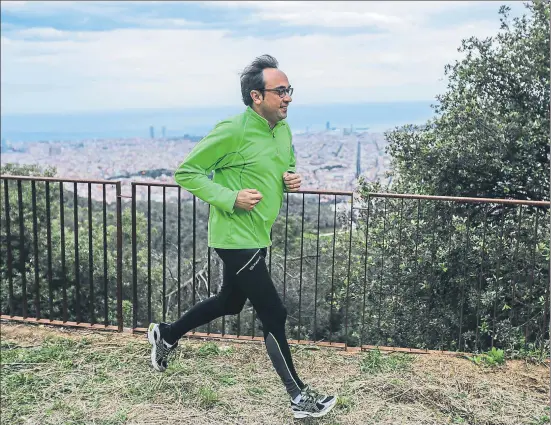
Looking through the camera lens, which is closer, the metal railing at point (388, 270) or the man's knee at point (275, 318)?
the man's knee at point (275, 318)

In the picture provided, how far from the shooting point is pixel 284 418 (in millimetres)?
3070

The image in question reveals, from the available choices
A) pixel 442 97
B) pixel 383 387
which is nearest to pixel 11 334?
pixel 383 387

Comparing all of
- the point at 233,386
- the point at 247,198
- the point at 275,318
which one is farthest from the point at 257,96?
the point at 233,386

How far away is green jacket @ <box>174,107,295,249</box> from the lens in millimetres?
2746

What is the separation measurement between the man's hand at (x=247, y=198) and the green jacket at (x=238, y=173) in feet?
0.10

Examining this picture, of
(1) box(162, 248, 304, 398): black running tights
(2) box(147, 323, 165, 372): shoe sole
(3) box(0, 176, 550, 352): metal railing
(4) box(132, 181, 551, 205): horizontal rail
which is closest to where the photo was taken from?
(1) box(162, 248, 304, 398): black running tights

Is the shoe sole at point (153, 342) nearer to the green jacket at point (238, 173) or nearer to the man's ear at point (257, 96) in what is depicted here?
the green jacket at point (238, 173)

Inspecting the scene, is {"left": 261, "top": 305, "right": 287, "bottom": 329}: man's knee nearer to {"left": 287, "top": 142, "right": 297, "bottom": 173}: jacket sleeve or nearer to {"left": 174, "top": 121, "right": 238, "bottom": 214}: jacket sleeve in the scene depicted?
{"left": 174, "top": 121, "right": 238, "bottom": 214}: jacket sleeve

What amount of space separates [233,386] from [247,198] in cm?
130

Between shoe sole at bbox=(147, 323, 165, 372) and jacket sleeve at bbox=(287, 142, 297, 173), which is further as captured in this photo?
shoe sole at bbox=(147, 323, 165, 372)

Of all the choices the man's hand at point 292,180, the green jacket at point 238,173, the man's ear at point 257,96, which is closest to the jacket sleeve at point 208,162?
the green jacket at point 238,173

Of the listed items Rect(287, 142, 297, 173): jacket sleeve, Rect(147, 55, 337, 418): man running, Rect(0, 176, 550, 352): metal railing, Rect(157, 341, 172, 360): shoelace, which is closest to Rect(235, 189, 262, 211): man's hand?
Rect(147, 55, 337, 418): man running

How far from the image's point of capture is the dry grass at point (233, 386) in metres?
3.10

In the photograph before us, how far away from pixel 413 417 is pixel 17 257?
12.8 meters
